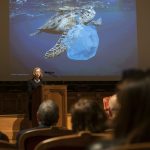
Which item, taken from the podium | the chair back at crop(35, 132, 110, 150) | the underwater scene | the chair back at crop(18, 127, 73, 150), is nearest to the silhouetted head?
the chair back at crop(18, 127, 73, 150)

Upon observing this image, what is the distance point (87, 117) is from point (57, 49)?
22.0 ft

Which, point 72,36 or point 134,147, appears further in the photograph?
point 72,36

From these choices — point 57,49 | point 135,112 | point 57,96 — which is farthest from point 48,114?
point 57,49

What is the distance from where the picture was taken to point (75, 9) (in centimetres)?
895

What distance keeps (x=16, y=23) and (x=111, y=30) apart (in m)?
2.04

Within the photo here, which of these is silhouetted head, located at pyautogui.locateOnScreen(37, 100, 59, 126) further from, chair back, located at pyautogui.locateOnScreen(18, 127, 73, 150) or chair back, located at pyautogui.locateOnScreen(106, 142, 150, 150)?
chair back, located at pyautogui.locateOnScreen(106, 142, 150, 150)

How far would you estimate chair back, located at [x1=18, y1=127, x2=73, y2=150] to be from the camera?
7.55ft

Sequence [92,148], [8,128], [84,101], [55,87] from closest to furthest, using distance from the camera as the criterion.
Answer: [92,148]
[84,101]
[55,87]
[8,128]

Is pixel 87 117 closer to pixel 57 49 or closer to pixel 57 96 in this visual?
pixel 57 96

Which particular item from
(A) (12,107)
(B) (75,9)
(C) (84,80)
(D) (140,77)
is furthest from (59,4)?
(D) (140,77)

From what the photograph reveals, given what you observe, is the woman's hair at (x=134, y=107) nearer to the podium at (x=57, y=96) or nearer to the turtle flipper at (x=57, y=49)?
the podium at (x=57, y=96)

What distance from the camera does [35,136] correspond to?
2.31 m

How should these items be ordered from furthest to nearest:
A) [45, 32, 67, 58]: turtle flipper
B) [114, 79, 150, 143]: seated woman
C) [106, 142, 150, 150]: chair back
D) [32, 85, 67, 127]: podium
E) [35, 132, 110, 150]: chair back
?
[45, 32, 67, 58]: turtle flipper
[32, 85, 67, 127]: podium
[35, 132, 110, 150]: chair back
[114, 79, 150, 143]: seated woman
[106, 142, 150, 150]: chair back

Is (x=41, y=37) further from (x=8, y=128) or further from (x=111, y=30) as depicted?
(x=8, y=128)
